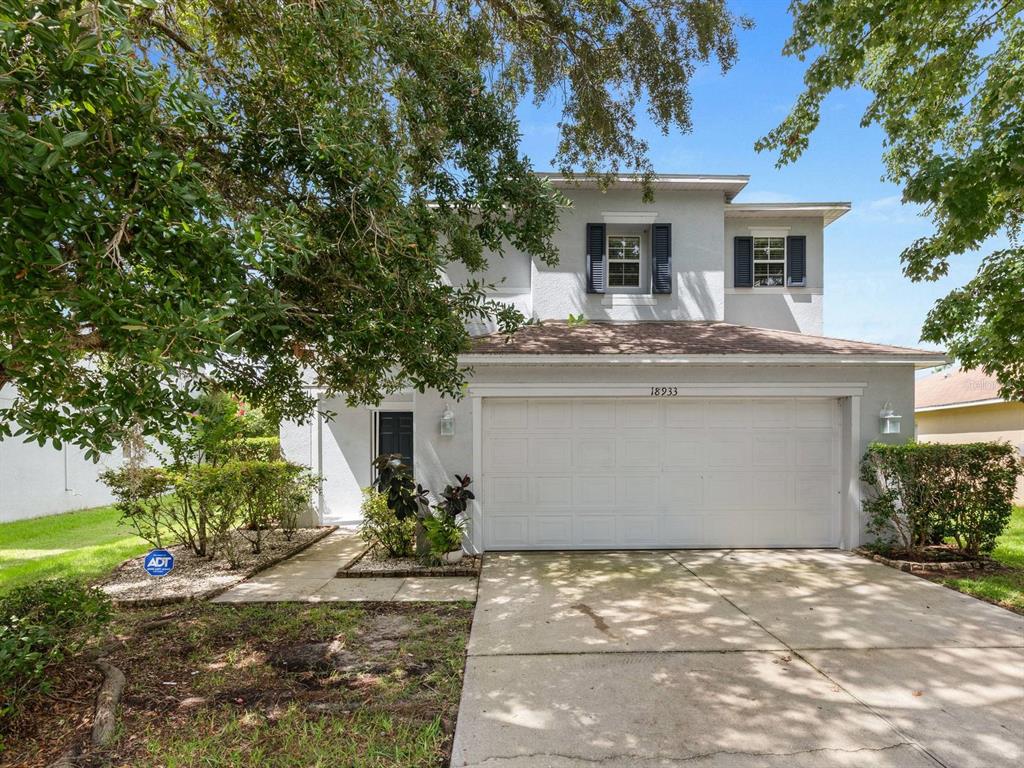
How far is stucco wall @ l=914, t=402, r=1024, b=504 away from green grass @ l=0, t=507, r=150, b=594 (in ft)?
57.0

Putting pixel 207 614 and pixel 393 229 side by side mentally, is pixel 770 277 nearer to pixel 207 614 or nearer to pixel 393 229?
pixel 393 229

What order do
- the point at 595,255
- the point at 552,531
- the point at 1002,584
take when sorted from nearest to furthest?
the point at 1002,584
the point at 552,531
the point at 595,255

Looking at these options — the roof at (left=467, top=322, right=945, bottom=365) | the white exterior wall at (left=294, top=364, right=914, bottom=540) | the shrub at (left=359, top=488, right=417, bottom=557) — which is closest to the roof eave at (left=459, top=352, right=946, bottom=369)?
the roof at (left=467, top=322, right=945, bottom=365)

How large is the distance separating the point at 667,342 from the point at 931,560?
4801mm

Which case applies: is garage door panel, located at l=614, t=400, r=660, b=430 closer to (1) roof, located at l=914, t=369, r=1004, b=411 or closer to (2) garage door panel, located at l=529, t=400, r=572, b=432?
(2) garage door panel, located at l=529, t=400, r=572, b=432

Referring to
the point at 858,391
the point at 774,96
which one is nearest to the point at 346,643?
the point at 858,391

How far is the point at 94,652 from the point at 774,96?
1090cm

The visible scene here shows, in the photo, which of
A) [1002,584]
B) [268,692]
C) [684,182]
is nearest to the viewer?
[268,692]

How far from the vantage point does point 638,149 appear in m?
8.66

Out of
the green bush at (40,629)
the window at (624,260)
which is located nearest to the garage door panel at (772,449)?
the window at (624,260)

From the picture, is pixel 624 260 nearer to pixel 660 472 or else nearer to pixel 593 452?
pixel 593 452

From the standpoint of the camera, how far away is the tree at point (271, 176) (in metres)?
2.58

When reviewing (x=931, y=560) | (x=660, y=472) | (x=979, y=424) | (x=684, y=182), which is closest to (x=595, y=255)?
(x=684, y=182)

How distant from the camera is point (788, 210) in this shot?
11.5 metres
